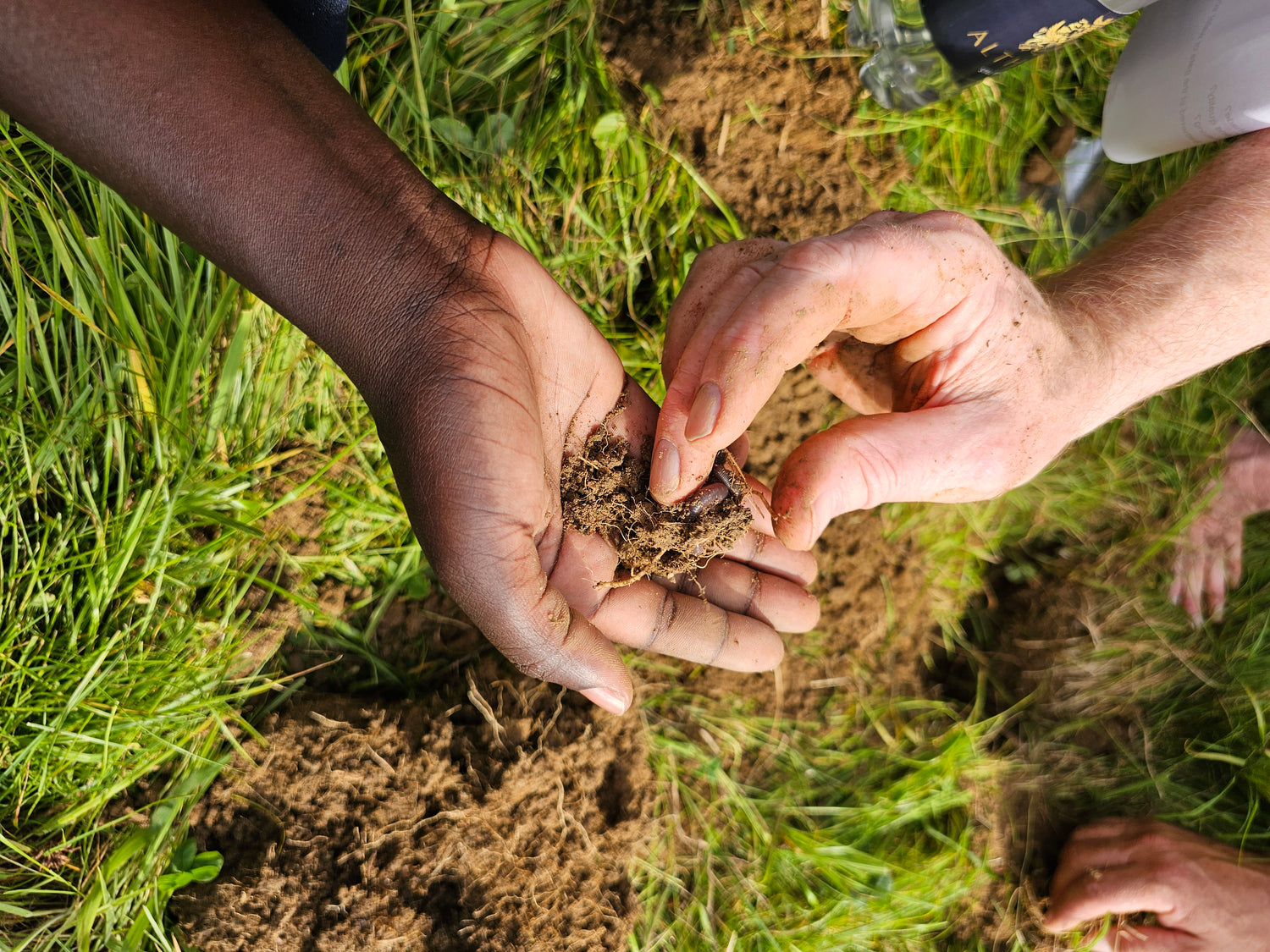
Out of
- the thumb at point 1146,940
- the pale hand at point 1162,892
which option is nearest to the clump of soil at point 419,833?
the pale hand at point 1162,892

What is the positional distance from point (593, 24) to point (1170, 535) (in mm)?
3038

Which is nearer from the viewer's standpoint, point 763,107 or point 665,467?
point 665,467

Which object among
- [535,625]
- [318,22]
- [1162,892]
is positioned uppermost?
[318,22]

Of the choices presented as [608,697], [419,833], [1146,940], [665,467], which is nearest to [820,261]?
[665,467]

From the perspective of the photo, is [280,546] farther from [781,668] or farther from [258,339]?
[781,668]

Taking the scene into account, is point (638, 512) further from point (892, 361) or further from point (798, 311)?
point (892, 361)

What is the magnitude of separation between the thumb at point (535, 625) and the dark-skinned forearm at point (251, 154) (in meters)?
0.56

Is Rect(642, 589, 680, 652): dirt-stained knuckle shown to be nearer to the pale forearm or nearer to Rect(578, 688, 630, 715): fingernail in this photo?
Rect(578, 688, 630, 715): fingernail

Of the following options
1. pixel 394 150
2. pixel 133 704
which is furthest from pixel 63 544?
pixel 394 150

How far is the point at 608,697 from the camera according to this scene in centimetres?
198

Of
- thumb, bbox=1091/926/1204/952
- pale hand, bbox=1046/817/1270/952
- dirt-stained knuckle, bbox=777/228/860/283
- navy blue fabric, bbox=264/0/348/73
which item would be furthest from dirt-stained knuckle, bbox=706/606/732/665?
thumb, bbox=1091/926/1204/952

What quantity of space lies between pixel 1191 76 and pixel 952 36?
789 mm

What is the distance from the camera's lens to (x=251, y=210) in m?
1.66

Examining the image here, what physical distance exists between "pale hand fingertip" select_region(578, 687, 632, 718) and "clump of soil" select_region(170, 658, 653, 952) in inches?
15.1
